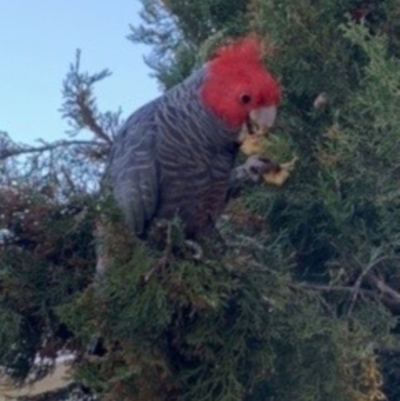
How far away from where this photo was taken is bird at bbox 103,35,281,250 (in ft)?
5.49

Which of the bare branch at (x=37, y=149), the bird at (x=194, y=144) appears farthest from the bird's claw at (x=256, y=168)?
the bare branch at (x=37, y=149)

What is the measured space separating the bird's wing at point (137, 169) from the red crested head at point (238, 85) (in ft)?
0.39

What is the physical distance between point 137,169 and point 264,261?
255 mm

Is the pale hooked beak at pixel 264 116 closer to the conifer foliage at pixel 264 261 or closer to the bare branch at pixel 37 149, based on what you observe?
the conifer foliage at pixel 264 261

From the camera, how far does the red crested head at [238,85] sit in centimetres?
165

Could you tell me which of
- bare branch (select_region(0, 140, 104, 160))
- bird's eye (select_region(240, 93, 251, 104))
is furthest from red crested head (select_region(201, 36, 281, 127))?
bare branch (select_region(0, 140, 104, 160))

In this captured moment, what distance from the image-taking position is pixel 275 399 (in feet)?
5.43

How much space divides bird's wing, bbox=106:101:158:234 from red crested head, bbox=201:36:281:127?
0.12m

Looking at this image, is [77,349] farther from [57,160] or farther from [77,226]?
[57,160]

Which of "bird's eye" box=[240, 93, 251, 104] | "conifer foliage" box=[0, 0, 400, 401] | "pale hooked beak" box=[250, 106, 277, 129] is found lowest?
"conifer foliage" box=[0, 0, 400, 401]

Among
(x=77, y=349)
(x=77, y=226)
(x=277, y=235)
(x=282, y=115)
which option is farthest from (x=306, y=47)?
(x=77, y=349)

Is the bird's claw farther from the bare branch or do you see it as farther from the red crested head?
the bare branch

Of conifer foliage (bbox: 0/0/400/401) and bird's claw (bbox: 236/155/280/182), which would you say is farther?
bird's claw (bbox: 236/155/280/182)

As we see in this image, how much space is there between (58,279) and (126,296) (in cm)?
18
